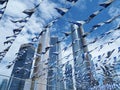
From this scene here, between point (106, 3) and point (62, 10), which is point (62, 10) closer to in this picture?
point (62, 10)

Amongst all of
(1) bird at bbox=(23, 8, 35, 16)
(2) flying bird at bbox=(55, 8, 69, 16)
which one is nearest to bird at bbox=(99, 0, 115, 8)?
(2) flying bird at bbox=(55, 8, 69, 16)

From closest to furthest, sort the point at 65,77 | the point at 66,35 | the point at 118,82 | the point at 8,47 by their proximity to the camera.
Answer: the point at 66,35
the point at 8,47
the point at 65,77
the point at 118,82

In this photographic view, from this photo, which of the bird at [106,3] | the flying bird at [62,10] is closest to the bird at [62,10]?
the flying bird at [62,10]

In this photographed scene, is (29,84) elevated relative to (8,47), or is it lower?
lower

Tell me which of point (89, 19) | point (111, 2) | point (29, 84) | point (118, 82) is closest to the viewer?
point (111, 2)

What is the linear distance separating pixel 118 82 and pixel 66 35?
18003mm

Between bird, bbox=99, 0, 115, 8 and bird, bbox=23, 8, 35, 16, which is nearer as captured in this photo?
bird, bbox=99, 0, 115, 8

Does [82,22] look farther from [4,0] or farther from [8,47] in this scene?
[8,47]

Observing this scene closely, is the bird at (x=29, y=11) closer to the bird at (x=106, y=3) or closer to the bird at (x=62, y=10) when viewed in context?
the bird at (x=62, y=10)

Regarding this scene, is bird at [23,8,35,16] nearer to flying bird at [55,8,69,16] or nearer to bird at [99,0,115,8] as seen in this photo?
flying bird at [55,8,69,16]

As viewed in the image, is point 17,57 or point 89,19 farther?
point 17,57

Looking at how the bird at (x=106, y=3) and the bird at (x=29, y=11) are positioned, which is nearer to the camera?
the bird at (x=106, y=3)

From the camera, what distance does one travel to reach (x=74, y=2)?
6762mm

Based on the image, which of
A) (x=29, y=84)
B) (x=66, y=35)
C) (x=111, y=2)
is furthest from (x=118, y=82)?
(x=111, y=2)
